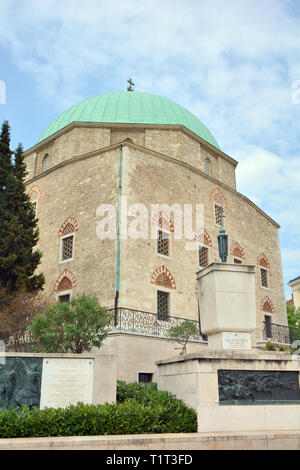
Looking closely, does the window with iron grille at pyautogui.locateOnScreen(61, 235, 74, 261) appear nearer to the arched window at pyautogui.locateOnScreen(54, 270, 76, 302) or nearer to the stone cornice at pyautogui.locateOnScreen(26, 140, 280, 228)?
the arched window at pyautogui.locateOnScreen(54, 270, 76, 302)

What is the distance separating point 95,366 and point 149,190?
28.6 ft

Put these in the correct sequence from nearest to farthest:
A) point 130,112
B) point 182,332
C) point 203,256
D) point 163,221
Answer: point 182,332
point 163,221
point 203,256
point 130,112

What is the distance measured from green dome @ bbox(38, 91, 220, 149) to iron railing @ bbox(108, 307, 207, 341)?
9159 millimetres

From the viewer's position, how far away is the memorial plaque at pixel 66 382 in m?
6.62

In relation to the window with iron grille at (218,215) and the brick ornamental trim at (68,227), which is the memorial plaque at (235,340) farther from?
the window with iron grille at (218,215)

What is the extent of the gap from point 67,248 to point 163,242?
3.41 meters

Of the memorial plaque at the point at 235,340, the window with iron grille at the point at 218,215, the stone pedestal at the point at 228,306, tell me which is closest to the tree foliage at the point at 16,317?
the stone pedestal at the point at 228,306

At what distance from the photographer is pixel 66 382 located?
6.80m

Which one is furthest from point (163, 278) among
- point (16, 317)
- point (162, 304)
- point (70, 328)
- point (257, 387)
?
point (257, 387)

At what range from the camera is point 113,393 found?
22.9ft

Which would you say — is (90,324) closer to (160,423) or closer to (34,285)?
(160,423)

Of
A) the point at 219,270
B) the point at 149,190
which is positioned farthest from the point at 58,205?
the point at 219,270

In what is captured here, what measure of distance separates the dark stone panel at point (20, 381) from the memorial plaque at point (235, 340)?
3.06 m

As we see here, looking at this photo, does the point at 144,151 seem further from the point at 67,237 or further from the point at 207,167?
the point at 207,167
